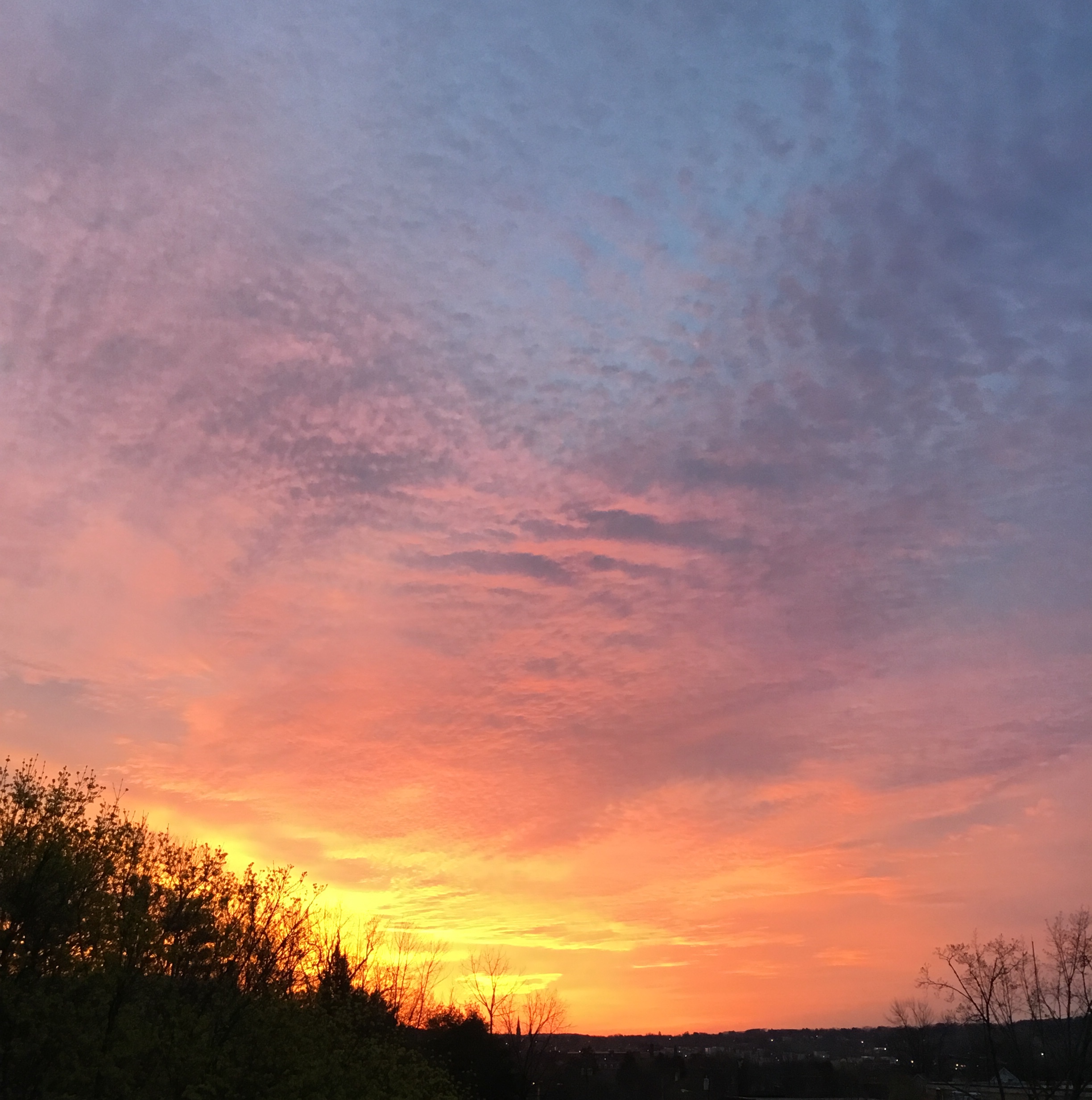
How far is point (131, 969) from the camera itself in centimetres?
2919

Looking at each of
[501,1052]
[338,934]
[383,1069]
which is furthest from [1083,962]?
[383,1069]

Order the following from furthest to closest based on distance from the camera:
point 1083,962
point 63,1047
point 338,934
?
point 1083,962, point 338,934, point 63,1047

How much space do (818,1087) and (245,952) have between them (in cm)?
17287

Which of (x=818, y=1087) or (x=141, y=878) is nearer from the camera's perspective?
(x=141, y=878)

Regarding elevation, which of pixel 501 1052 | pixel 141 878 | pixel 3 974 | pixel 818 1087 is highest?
pixel 141 878

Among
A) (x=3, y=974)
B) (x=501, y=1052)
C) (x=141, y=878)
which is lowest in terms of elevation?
(x=501, y=1052)

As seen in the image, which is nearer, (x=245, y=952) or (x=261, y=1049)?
(x=261, y=1049)

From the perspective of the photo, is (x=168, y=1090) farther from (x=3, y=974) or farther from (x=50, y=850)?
(x=50, y=850)

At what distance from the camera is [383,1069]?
36312 millimetres

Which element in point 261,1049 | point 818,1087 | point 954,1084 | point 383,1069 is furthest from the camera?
point 818,1087

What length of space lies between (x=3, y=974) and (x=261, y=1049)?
806 centimetres

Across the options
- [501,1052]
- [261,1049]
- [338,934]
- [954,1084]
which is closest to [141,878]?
[261,1049]

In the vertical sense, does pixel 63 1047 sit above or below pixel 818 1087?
above

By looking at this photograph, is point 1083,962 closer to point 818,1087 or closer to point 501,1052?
point 501,1052
